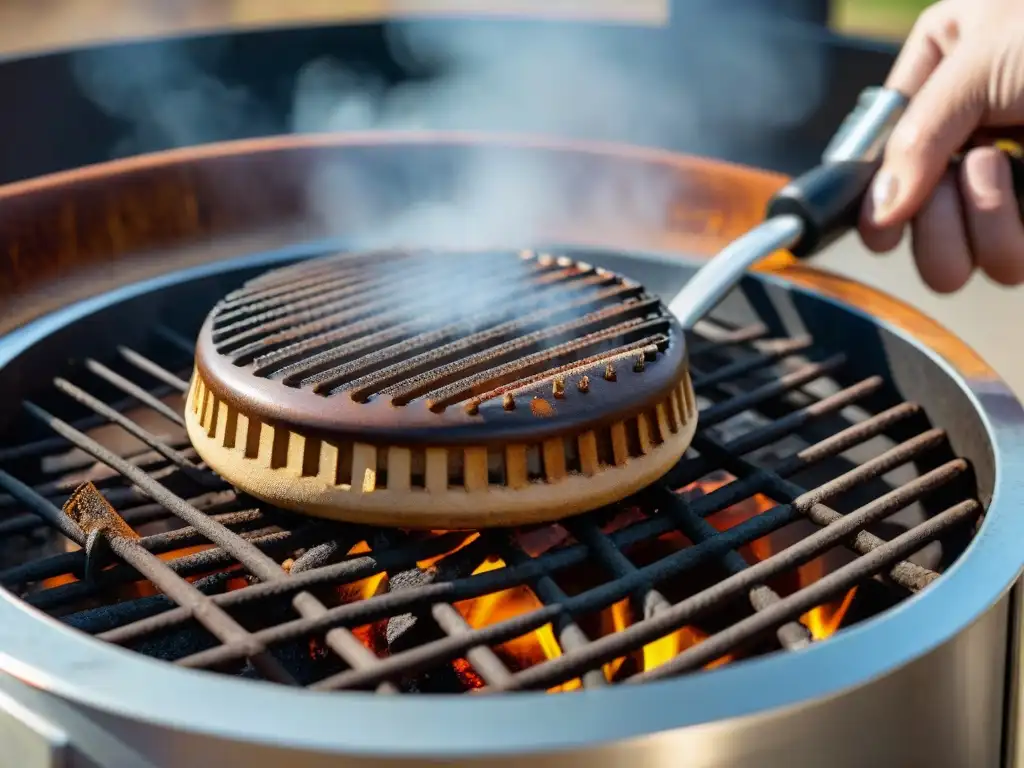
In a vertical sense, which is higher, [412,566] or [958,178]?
[958,178]

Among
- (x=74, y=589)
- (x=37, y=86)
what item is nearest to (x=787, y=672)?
(x=74, y=589)

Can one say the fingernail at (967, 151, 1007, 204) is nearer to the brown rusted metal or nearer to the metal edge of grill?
the brown rusted metal

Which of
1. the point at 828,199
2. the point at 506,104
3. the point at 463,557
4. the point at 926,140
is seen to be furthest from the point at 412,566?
the point at 506,104

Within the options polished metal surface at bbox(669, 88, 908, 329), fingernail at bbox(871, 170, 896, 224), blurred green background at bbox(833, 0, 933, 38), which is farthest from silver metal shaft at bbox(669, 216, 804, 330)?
blurred green background at bbox(833, 0, 933, 38)

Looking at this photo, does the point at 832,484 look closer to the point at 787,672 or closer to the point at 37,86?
the point at 787,672

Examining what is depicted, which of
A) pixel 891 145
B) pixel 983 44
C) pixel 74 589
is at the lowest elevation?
pixel 74 589

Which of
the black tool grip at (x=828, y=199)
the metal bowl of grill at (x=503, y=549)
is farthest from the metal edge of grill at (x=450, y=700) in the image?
the black tool grip at (x=828, y=199)

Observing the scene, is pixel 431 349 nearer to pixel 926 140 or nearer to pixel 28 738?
pixel 28 738
